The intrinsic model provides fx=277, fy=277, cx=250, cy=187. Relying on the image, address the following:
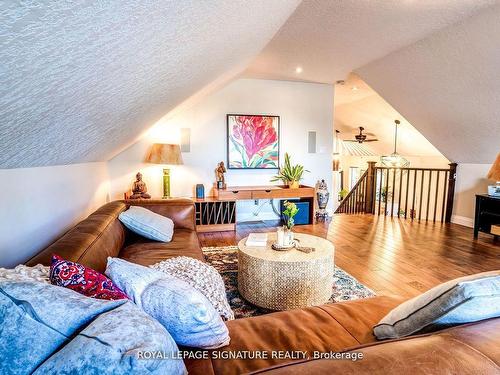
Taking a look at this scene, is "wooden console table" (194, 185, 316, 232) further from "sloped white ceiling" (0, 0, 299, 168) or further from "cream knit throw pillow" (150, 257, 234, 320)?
"cream knit throw pillow" (150, 257, 234, 320)

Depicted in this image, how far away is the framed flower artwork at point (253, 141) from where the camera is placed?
4.77 meters

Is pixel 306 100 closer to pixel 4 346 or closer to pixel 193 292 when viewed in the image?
pixel 193 292

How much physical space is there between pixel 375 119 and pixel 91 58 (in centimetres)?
648

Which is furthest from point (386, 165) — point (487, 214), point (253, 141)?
point (253, 141)

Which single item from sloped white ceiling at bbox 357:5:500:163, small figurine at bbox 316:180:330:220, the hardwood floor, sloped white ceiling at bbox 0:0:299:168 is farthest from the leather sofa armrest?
sloped white ceiling at bbox 357:5:500:163

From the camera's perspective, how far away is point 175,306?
89 cm

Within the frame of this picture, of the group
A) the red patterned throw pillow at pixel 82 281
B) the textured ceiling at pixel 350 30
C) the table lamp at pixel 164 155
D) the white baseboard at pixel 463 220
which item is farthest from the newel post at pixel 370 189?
the red patterned throw pillow at pixel 82 281

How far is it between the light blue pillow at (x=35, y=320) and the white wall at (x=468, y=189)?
5.52 m

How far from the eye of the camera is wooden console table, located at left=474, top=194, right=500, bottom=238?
12.0 feet

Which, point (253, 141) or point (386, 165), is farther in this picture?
point (386, 165)

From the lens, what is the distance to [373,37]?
3186 mm

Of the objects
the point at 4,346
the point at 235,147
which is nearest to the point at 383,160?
the point at 235,147

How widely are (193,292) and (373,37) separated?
3.45m

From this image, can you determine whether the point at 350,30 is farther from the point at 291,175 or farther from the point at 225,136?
the point at 225,136
